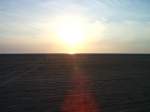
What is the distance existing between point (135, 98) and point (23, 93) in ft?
31.0

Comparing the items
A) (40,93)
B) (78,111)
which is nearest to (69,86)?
(40,93)

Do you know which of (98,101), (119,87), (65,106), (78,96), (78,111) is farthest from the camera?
(119,87)

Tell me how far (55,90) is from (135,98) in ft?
24.4

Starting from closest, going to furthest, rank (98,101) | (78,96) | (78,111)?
(78,111)
(98,101)
(78,96)

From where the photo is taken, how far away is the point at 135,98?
19.7m

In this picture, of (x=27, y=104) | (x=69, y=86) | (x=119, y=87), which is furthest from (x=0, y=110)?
(x=119, y=87)

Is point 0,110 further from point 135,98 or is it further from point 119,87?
point 119,87

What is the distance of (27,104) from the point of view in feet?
58.5

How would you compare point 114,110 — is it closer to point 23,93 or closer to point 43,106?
point 43,106

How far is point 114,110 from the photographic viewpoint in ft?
53.2

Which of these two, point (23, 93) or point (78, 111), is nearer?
point (78, 111)

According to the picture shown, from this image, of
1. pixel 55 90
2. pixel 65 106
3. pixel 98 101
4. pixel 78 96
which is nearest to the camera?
pixel 65 106

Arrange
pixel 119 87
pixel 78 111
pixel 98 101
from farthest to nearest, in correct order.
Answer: pixel 119 87
pixel 98 101
pixel 78 111

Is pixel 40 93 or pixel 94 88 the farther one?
pixel 94 88
